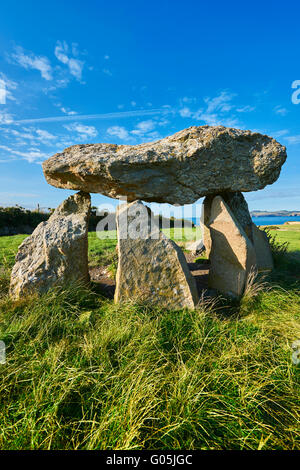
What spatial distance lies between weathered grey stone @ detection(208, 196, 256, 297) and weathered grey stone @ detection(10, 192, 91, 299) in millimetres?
2704

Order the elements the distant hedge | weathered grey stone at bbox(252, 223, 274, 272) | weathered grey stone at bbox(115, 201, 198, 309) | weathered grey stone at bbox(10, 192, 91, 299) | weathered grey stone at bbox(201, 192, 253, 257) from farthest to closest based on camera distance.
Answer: the distant hedge < weathered grey stone at bbox(252, 223, 274, 272) < weathered grey stone at bbox(201, 192, 253, 257) < weathered grey stone at bbox(10, 192, 91, 299) < weathered grey stone at bbox(115, 201, 198, 309)

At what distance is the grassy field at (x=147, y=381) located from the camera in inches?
66.1

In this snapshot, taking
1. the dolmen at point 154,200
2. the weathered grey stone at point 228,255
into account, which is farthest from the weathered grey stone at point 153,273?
the weathered grey stone at point 228,255

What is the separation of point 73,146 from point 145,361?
15.0 ft

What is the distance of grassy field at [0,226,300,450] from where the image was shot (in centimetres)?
168

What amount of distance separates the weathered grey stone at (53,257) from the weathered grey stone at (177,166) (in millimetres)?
913

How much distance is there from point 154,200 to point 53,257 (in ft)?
7.85

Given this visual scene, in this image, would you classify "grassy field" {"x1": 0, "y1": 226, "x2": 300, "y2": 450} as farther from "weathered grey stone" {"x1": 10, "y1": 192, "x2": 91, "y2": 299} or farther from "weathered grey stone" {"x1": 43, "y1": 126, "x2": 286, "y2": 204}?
"weathered grey stone" {"x1": 43, "y1": 126, "x2": 286, "y2": 204}

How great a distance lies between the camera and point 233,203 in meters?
5.58

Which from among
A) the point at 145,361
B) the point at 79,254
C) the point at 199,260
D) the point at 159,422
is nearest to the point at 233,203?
the point at 199,260

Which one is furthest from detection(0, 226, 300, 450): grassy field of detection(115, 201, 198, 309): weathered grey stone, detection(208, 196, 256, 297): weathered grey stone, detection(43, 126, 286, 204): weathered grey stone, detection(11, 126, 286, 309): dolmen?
detection(43, 126, 286, 204): weathered grey stone

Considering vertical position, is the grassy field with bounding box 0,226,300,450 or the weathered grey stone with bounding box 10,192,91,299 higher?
the weathered grey stone with bounding box 10,192,91,299

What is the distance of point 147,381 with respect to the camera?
2043 mm
